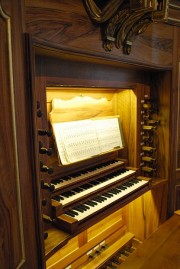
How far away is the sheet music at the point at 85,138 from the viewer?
1604 millimetres

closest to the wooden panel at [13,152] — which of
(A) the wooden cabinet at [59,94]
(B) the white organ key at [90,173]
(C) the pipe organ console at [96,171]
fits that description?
(A) the wooden cabinet at [59,94]

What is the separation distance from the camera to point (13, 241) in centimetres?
88

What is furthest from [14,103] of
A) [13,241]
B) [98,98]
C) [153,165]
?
[153,165]

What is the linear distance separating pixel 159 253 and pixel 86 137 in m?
1.00

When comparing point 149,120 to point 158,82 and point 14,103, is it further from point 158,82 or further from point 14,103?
point 14,103

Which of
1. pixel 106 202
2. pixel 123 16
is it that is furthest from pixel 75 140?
pixel 123 16

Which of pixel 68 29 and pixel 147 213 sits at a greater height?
pixel 68 29

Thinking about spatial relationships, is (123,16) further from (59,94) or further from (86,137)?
(86,137)

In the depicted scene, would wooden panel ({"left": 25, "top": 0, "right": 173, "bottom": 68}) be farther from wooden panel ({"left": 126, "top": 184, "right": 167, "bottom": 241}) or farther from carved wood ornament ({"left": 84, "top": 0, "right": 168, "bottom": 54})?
wooden panel ({"left": 126, "top": 184, "right": 167, "bottom": 241})

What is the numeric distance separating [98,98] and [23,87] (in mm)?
1158

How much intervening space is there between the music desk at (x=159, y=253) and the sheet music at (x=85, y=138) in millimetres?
801

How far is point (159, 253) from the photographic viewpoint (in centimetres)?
166

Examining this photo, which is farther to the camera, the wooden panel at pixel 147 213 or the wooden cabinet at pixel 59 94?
the wooden panel at pixel 147 213

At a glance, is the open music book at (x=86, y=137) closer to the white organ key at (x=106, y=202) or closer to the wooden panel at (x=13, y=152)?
the white organ key at (x=106, y=202)
